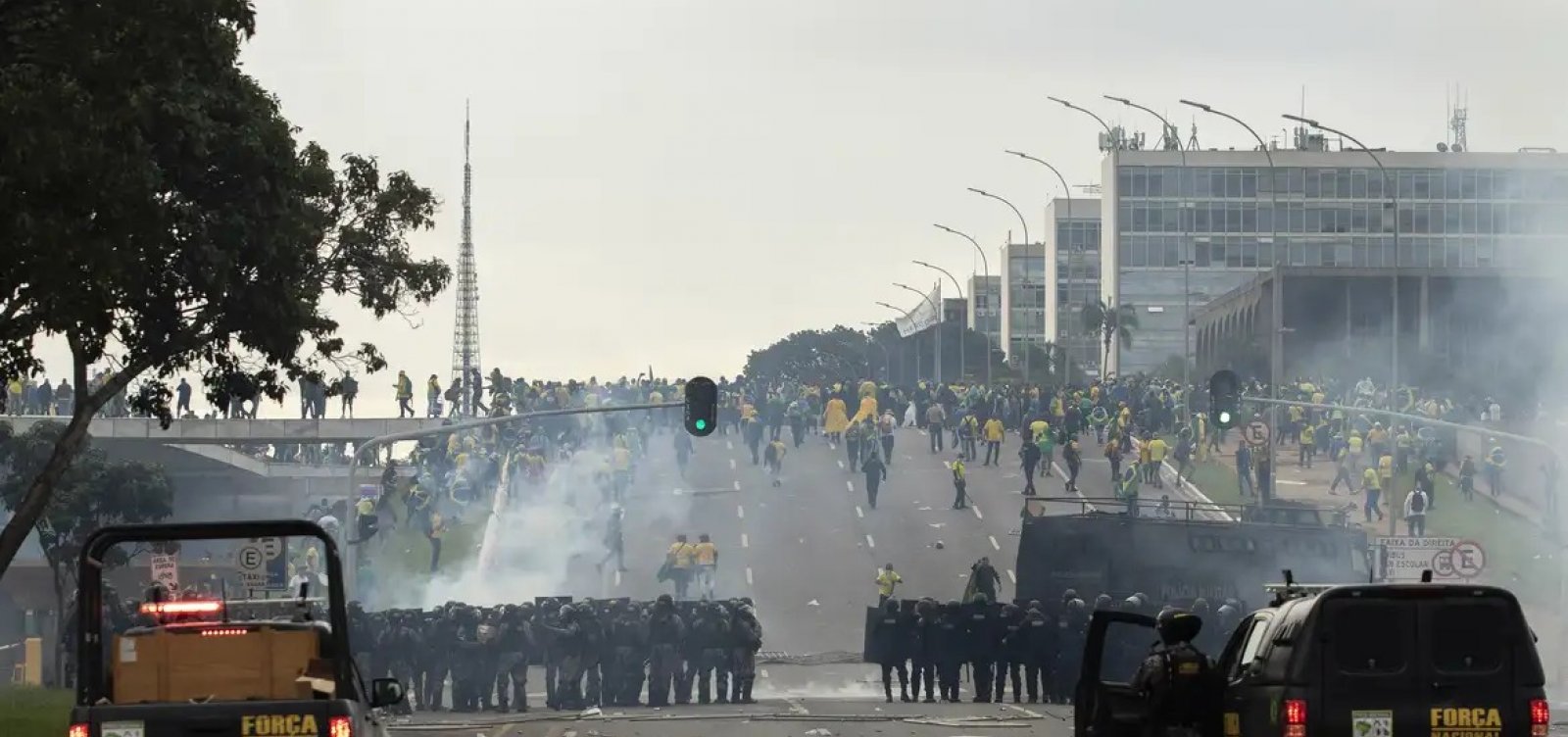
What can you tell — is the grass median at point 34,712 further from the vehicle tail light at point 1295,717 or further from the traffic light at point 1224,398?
the traffic light at point 1224,398

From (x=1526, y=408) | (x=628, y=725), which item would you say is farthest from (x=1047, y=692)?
(x=1526, y=408)

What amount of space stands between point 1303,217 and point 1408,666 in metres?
164

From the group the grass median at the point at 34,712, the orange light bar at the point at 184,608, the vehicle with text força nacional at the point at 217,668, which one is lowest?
the grass median at the point at 34,712

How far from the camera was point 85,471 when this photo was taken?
50188mm

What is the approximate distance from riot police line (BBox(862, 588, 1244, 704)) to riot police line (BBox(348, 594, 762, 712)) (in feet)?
6.72

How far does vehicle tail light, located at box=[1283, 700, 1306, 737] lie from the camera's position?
15547 mm

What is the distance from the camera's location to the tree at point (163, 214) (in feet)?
77.9

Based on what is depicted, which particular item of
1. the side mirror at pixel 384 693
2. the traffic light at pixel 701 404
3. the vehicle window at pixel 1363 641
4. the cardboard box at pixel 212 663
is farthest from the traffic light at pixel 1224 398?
the cardboard box at pixel 212 663

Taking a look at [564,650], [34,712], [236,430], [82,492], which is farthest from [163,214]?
[236,430]

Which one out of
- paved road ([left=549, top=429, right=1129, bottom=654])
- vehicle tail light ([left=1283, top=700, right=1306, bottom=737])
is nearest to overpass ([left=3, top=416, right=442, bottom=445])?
paved road ([left=549, top=429, right=1129, bottom=654])

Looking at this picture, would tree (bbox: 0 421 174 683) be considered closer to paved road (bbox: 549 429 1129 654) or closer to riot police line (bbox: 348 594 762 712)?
paved road (bbox: 549 429 1129 654)

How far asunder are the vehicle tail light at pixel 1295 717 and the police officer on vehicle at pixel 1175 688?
0.72 m

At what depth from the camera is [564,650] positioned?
36.1m

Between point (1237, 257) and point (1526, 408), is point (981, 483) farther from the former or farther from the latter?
point (1237, 257)
